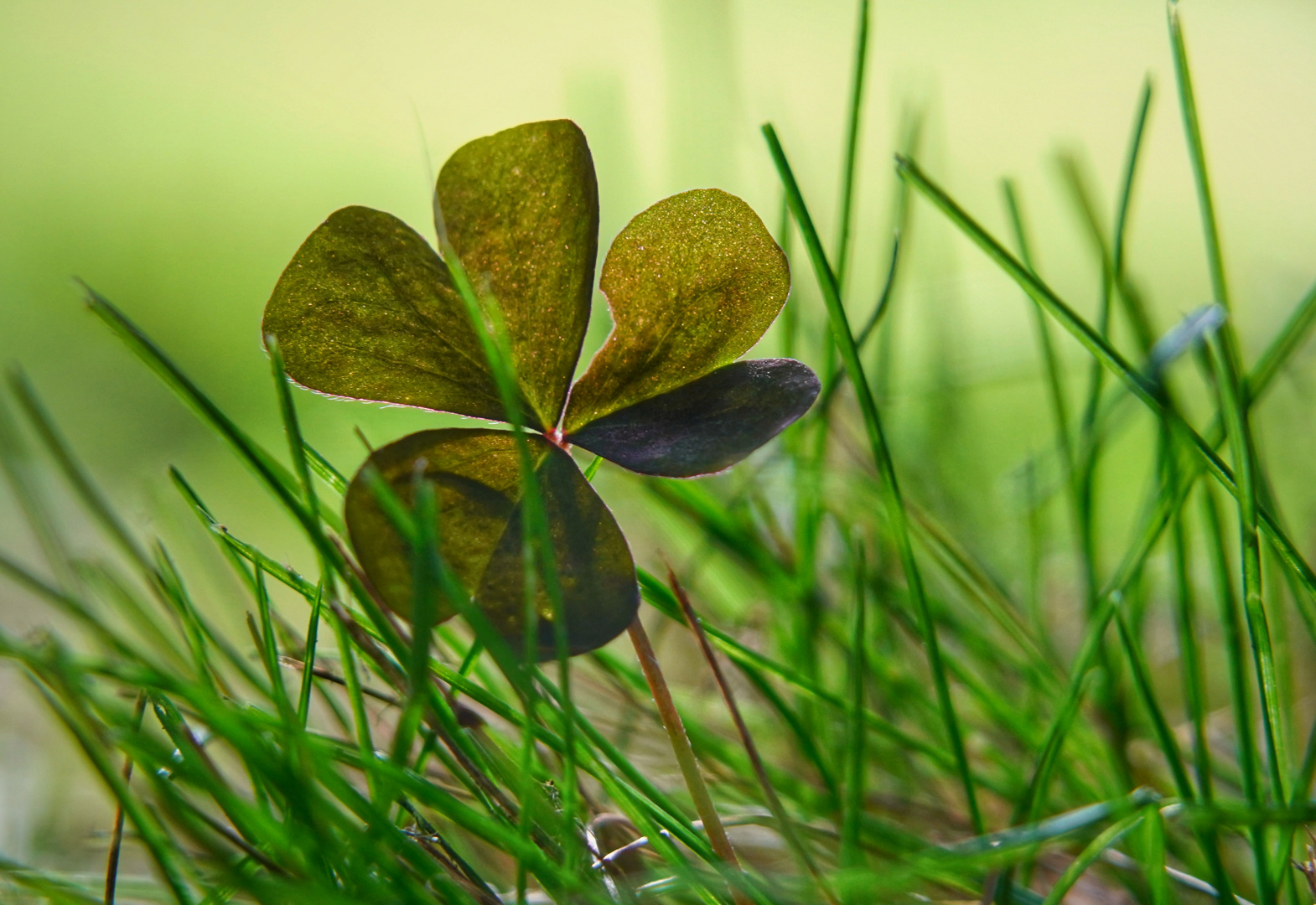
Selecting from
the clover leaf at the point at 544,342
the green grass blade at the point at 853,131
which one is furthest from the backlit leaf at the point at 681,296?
the green grass blade at the point at 853,131

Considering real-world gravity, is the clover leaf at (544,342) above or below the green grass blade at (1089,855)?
above

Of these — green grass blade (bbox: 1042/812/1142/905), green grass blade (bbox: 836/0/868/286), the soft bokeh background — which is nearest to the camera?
green grass blade (bbox: 1042/812/1142/905)

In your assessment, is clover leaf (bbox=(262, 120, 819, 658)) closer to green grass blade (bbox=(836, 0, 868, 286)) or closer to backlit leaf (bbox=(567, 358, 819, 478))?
backlit leaf (bbox=(567, 358, 819, 478))

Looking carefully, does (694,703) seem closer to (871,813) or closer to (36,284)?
(871,813)

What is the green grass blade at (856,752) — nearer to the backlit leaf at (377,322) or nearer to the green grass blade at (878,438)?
the green grass blade at (878,438)

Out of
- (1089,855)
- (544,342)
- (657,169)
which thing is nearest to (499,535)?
(544,342)

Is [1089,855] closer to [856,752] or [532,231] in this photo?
[856,752]

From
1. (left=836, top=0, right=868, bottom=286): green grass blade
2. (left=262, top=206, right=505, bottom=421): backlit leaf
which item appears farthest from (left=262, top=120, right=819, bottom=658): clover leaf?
(left=836, top=0, right=868, bottom=286): green grass blade
